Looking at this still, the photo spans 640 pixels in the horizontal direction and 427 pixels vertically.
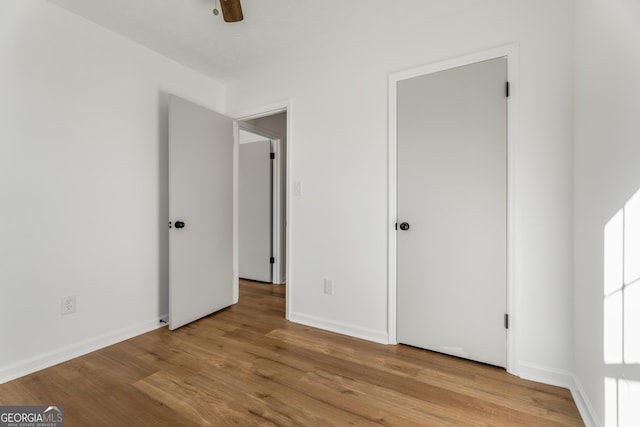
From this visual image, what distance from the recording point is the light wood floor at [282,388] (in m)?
1.42

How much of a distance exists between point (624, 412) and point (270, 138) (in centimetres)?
380

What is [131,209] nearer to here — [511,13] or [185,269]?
[185,269]

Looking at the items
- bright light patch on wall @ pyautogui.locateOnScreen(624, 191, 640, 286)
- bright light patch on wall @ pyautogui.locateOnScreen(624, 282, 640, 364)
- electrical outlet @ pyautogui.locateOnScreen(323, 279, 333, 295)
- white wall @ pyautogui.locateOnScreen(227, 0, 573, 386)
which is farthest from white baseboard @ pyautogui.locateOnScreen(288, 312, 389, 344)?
bright light patch on wall @ pyautogui.locateOnScreen(624, 191, 640, 286)

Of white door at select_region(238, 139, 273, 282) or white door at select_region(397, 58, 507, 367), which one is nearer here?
white door at select_region(397, 58, 507, 367)

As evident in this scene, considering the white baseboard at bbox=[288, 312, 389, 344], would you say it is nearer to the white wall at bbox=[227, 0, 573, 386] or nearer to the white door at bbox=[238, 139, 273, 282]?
the white wall at bbox=[227, 0, 573, 386]

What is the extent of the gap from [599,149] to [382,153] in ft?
4.06

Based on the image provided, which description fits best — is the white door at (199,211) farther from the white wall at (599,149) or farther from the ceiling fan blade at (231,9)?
the white wall at (599,149)

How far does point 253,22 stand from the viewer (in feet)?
7.02

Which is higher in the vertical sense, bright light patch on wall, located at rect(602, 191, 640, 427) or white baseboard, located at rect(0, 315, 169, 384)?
bright light patch on wall, located at rect(602, 191, 640, 427)

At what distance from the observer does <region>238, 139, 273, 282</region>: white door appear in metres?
3.96

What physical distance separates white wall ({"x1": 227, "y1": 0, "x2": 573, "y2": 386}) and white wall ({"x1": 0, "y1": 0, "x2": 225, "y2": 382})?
113 centimetres

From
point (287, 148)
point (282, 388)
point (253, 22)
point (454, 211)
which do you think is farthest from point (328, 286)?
point (253, 22)

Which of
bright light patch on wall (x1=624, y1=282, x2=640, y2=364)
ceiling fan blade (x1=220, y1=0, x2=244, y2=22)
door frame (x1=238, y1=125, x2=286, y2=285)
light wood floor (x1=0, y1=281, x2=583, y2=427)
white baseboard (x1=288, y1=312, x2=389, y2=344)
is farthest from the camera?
door frame (x1=238, y1=125, x2=286, y2=285)

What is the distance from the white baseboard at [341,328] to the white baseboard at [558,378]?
0.89 m
